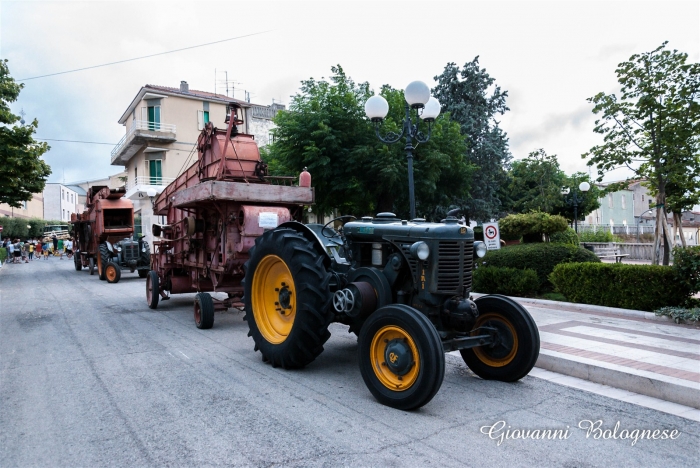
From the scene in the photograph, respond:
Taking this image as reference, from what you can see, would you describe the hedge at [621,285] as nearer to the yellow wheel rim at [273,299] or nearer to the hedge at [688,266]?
the hedge at [688,266]

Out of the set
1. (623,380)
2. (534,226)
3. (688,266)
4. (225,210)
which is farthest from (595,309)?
(225,210)

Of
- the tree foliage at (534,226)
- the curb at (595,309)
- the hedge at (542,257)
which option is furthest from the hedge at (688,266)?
the tree foliage at (534,226)

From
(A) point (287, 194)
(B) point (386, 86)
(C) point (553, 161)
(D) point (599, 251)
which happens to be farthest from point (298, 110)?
(C) point (553, 161)

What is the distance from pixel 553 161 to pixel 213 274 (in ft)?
88.0

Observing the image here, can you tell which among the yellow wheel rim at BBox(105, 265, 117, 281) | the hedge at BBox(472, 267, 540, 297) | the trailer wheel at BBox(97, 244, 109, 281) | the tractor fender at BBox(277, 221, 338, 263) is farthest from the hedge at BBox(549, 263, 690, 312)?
the trailer wheel at BBox(97, 244, 109, 281)

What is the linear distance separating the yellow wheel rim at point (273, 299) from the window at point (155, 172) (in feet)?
105

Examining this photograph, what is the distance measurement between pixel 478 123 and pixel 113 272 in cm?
1950

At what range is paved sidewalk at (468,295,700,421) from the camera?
4754mm

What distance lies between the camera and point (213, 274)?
28.7ft

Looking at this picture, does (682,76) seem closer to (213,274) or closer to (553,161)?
(213,274)

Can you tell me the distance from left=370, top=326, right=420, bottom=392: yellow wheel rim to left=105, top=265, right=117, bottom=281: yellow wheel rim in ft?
51.6

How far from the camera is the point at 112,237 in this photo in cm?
1980

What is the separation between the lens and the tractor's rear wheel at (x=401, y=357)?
13.3 ft

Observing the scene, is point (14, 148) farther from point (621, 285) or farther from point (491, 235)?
point (621, 285)
